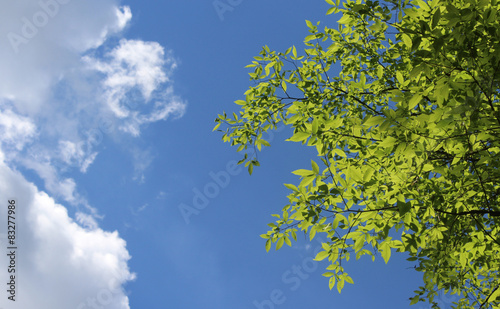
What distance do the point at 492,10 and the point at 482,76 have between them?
0.69 metres

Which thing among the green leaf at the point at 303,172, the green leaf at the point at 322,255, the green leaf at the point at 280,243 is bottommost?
the green leaf at the point at 322,255

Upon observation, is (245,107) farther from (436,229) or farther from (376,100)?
(436,229)

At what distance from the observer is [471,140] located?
313 centimetres

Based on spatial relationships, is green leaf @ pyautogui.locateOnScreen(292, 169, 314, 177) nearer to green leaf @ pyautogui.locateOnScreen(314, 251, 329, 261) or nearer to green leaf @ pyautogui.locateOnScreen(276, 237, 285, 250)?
green leaf @ pyautogui.locateOnScreen(276, 237, 285, 250)

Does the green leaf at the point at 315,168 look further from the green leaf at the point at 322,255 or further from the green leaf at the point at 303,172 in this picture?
the green leaf at the point at 322,255

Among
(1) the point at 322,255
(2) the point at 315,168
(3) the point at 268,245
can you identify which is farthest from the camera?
(3) the point at 268,245

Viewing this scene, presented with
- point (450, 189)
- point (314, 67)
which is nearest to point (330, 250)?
point (450, 189)

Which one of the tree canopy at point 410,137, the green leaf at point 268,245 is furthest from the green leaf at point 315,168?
the green leaf at point 268,245

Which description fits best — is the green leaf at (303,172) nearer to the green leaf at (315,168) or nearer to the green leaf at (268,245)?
the green leaf at (315,168)

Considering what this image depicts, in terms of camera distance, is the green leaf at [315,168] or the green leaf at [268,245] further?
the green leaf at [268,245]

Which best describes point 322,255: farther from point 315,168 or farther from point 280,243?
point 315,168

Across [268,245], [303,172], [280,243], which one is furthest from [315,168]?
[268,245]

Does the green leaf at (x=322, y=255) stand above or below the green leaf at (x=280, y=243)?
below

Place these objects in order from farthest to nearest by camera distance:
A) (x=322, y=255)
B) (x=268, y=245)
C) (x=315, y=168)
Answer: (x=268, y=245)
(x=322, y=255)
(x=315, y=168)
